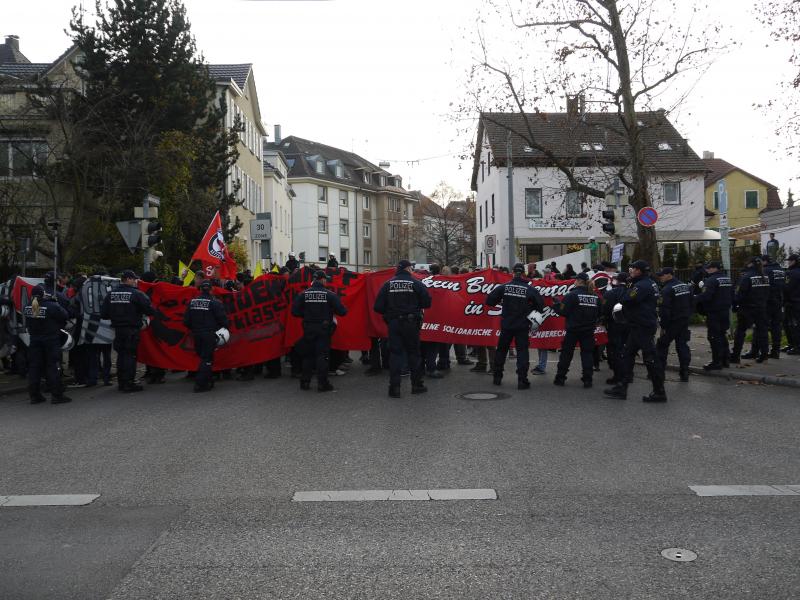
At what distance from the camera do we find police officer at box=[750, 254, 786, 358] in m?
14.1

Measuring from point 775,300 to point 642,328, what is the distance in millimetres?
5687

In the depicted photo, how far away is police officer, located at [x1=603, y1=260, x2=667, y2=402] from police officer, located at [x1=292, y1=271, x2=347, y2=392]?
4.08 m

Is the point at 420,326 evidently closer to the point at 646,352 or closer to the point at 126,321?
the point at 646,352

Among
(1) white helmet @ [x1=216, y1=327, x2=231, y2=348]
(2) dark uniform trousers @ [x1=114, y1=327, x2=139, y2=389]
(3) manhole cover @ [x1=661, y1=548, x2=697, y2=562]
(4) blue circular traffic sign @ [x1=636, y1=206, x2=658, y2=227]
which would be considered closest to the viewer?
(3) manhole cover @ [x1=661, y1=548, x2=697, y2=562]

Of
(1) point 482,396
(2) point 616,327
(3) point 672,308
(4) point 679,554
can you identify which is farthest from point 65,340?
(4) point 679,554

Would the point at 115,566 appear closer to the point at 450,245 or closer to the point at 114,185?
the point at 114,185

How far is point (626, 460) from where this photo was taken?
6805 mm

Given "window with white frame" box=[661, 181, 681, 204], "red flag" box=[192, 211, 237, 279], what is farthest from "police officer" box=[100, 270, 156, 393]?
"window with white frame" box=[661, 181, 681, 204]

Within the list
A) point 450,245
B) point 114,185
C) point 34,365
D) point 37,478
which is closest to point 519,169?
point 114,185

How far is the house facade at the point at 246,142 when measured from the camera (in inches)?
1512

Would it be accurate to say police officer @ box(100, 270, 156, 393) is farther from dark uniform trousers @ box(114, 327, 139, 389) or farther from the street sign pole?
the street sign pole

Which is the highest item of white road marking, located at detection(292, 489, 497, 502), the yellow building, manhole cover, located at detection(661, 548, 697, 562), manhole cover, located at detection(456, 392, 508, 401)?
the yellow building

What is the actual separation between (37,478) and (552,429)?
508 centimetres

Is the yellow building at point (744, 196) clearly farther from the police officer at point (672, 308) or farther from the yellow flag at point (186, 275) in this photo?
the police officer at point (672, 308)
